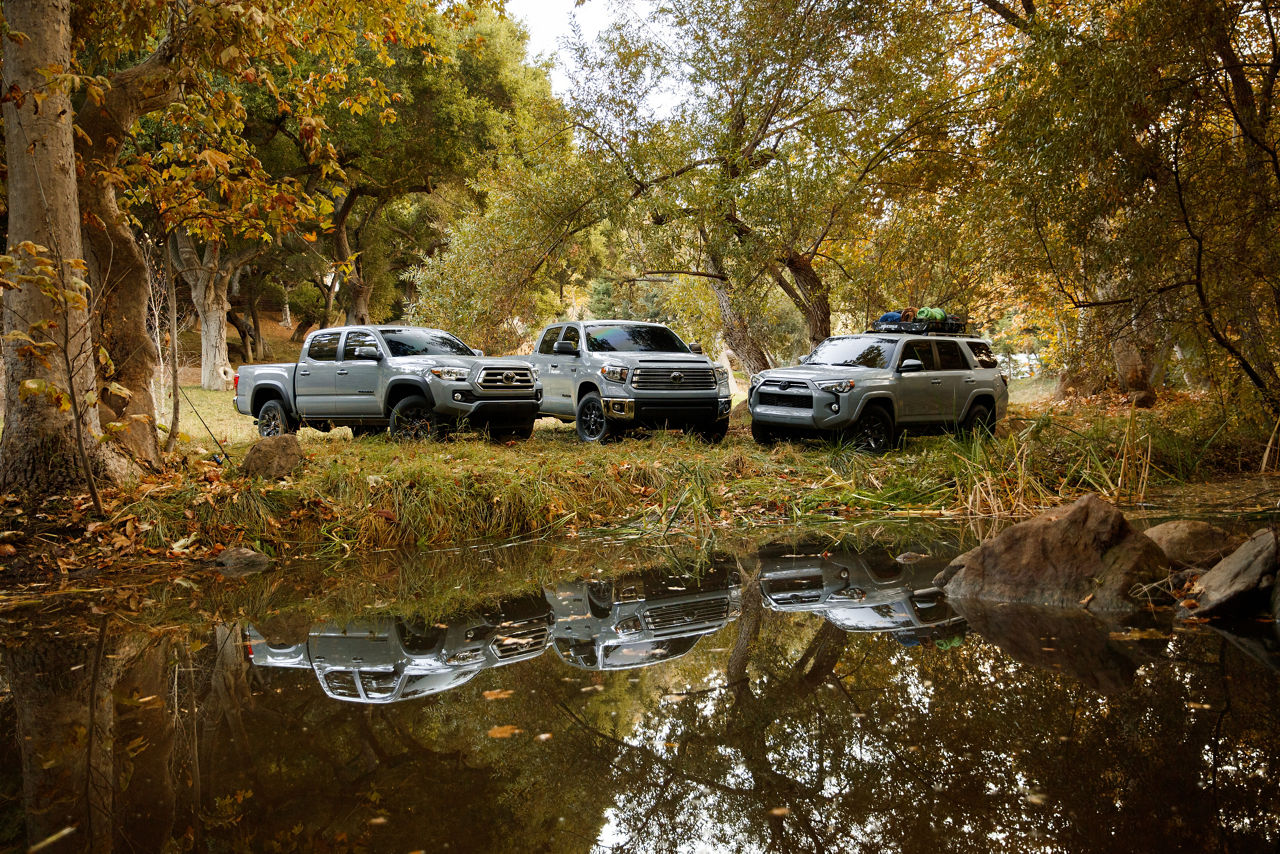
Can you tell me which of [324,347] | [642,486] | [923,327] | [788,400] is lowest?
[642,486]

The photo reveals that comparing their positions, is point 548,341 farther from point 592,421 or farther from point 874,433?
point 874,433

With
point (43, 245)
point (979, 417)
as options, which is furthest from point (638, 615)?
point (979, 417)

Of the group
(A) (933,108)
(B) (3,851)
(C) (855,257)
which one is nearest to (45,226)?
(B) (3,851)

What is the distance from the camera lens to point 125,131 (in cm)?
855

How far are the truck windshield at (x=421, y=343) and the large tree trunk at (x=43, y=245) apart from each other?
5.28 m

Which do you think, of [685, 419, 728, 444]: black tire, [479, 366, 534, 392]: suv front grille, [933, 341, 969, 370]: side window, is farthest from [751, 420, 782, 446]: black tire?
[479, 366, 534, 392]: suv front grille

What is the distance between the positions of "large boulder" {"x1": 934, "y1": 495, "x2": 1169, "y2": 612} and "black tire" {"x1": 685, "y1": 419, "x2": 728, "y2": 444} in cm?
723

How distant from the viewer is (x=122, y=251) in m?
8.62

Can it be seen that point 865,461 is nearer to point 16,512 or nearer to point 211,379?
point 16,512

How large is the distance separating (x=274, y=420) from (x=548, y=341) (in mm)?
4526

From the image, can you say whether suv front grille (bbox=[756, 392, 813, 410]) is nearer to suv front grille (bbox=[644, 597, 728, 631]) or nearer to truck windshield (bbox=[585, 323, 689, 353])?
truck windshield (bbox=[585, 323, 689, 353])

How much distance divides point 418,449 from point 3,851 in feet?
25.5

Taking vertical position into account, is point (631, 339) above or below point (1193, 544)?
above

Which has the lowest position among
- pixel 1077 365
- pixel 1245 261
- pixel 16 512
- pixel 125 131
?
pixel 16 512
